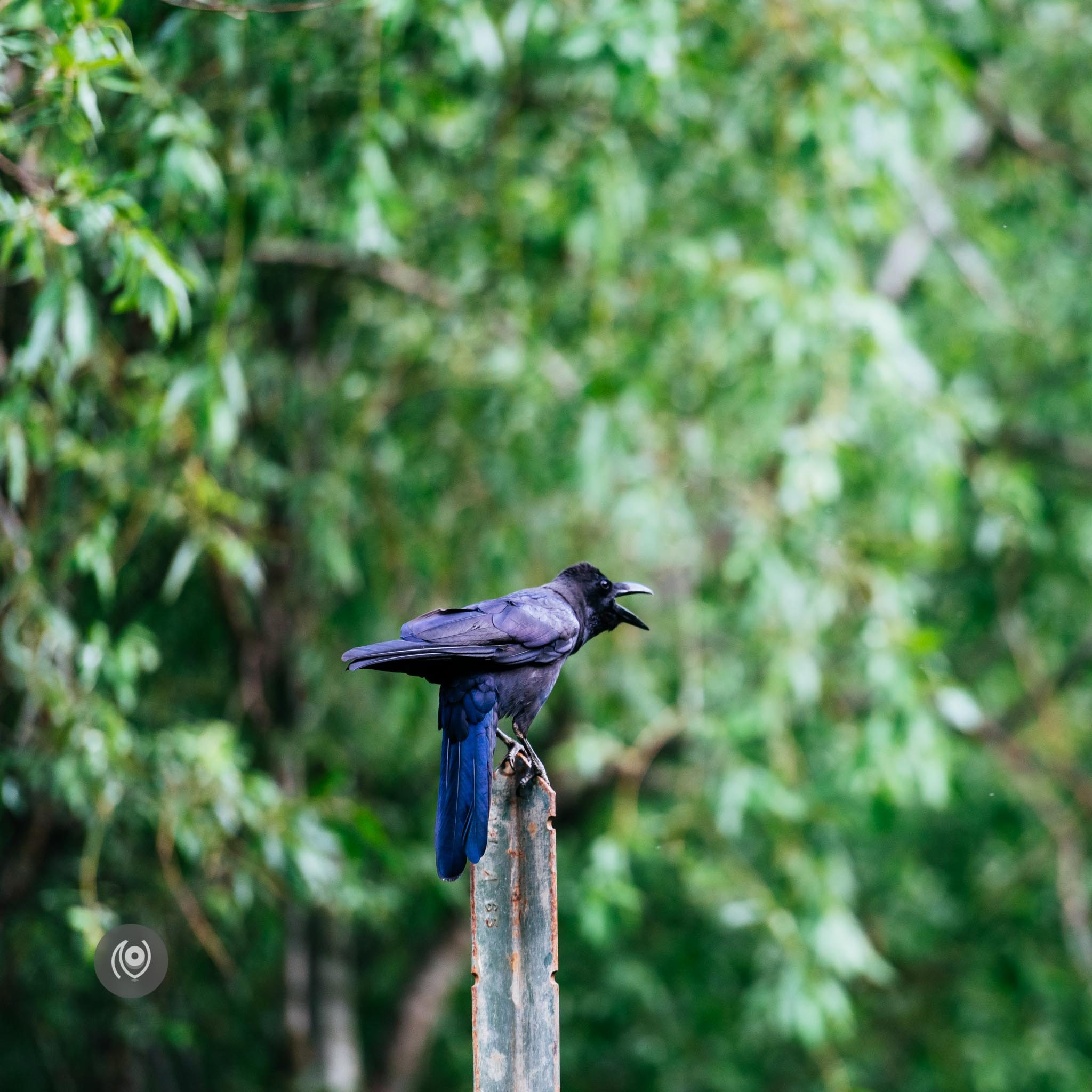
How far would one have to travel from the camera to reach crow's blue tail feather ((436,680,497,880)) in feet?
6.64

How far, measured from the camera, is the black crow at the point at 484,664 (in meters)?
2.05

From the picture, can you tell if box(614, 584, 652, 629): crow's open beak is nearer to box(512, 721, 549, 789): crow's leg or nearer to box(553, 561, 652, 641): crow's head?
box(553, 561, 652, 641): crow's head

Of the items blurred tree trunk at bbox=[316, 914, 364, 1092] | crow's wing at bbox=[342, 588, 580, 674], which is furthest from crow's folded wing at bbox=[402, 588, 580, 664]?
blurred tree trunk at bbox=[316, 914, 364, 1092]

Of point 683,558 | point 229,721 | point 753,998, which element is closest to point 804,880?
point 753,998

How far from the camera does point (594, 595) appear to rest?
112 inches

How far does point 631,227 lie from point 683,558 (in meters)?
1.32

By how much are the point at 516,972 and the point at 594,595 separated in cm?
104

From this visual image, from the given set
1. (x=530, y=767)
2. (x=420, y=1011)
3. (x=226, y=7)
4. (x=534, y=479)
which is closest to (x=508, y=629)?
(x=530, y=767)

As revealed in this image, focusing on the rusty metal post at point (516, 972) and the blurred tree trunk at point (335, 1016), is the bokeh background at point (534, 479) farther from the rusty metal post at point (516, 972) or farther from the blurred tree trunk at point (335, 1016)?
the rusty metal post at point (516, 972)

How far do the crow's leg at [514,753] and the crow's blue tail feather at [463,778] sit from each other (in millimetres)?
41

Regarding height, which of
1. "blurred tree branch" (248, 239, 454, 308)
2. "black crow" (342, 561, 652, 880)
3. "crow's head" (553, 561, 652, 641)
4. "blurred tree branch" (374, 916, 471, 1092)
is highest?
"black crow" (342, 561, 652, 880)

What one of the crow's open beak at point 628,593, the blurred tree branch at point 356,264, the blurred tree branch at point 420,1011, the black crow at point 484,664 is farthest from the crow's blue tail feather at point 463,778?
the blurred tree branch at point 420,1011

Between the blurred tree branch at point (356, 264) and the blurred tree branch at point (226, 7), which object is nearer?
the blurred tree branch at point (226, 7)

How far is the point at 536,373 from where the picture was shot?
4938 mm
